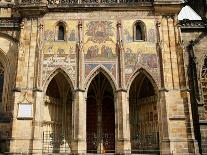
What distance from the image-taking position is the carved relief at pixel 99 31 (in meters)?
19.5

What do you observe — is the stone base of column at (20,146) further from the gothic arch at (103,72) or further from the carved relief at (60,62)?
the gothic arch at (103,72)

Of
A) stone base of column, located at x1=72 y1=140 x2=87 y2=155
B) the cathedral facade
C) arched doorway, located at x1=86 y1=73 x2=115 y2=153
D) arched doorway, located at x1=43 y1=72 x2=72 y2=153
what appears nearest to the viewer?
stone base of column, located at x1=72 y1=140 x2=87 y2=155

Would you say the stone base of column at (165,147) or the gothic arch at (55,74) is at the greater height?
the gothic arch at (55,74)

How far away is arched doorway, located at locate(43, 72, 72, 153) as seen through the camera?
18922 mm

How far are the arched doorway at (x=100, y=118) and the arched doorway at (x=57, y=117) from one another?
144 cm

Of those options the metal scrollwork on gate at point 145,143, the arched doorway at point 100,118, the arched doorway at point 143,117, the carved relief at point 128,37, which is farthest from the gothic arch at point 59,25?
the metal scrollwork on gate at point 145,143

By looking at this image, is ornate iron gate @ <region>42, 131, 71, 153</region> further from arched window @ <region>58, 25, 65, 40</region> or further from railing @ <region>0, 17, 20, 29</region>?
railing @ <region>0, 17, 20, 29</region>

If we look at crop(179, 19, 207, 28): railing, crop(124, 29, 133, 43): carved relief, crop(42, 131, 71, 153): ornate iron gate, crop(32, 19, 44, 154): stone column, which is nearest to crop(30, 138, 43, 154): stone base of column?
crop(32, 19, 44, 154): stone column

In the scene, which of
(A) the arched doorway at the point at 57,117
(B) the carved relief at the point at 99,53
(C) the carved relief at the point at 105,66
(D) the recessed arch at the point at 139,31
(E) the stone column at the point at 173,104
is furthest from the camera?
(D) the recessed arch at the point at 139,31

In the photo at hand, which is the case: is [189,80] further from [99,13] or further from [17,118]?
[17,118]

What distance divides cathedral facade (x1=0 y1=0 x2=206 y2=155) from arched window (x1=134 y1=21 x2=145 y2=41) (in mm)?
65

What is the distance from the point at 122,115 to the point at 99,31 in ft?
18.5

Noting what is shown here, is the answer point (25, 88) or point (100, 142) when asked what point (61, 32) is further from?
point (100, 142)

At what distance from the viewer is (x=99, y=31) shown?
1969 cm
